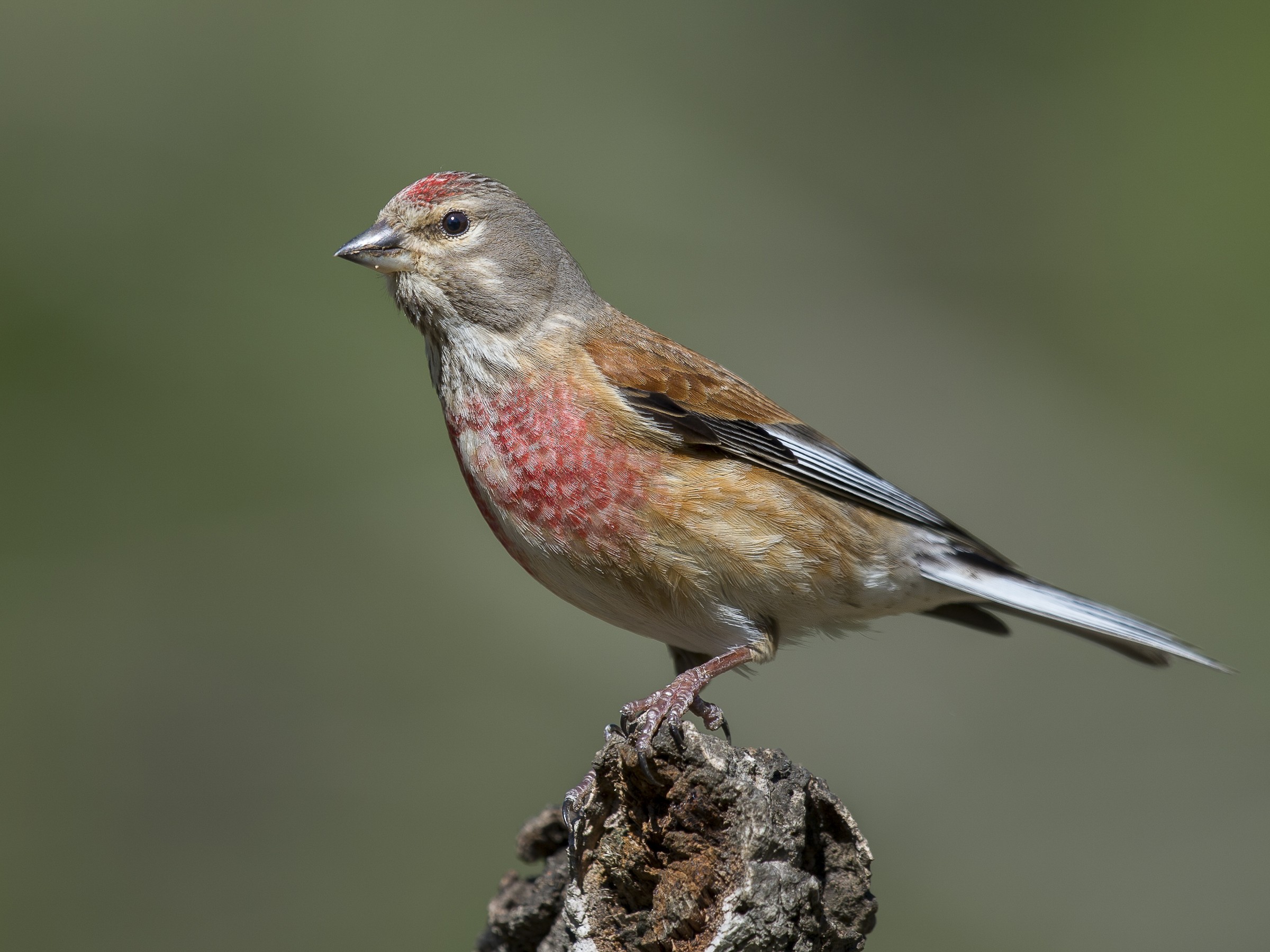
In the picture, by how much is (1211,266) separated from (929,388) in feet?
9.14

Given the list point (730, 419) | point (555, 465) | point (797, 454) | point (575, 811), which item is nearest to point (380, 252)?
point (555, 465)

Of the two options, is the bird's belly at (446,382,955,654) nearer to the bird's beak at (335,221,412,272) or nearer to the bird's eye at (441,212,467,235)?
the bird's beak at (335,221,412,272)

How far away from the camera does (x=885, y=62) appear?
11.0 meters

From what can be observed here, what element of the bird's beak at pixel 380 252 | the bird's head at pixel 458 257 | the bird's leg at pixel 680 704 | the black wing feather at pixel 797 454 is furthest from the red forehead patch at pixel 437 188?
the bird's leg at pixel 680 704

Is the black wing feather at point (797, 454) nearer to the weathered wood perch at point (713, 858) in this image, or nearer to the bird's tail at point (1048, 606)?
the bird's tail at point (1048, 606)

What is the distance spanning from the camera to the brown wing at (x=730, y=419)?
14.9 feet

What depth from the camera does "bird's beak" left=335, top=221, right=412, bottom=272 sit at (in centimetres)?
457

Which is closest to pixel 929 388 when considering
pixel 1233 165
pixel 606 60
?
pixel 1233 165

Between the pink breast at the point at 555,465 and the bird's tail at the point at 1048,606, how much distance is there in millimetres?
1476

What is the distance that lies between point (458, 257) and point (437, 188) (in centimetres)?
32

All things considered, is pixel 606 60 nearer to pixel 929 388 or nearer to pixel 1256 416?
pixel 929 388

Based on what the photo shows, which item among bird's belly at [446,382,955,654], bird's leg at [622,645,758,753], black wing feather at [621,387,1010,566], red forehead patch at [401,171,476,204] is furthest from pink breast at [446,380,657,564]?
red forehead patch at [401,171,476,204]

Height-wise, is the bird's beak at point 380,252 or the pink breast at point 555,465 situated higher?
the bird's beak at point 380,252

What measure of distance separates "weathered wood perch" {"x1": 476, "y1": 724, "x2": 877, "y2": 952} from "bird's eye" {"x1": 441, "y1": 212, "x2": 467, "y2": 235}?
227cm
